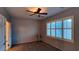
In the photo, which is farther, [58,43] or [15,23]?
[58,43]

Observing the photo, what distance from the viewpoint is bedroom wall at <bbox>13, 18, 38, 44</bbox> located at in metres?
1.92

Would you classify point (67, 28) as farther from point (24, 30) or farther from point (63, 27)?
point (24, 30)

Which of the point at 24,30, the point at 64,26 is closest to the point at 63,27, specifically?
the point at 64,26

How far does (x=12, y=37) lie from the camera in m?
2.09

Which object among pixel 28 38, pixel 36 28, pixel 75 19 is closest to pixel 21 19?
pixel 36 28

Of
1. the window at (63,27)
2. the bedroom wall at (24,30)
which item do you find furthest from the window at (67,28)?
the bedroom wall at (24,30)

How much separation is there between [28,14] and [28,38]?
69 cm

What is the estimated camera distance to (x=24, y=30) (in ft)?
6.54

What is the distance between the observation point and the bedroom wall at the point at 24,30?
6.30ft

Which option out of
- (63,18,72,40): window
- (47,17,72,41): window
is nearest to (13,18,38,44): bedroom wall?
(47,17,72,41): window

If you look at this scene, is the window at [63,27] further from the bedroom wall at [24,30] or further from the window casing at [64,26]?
the bedroom wall at [24,30]

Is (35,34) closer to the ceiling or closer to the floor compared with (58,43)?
closer to the ceiling
